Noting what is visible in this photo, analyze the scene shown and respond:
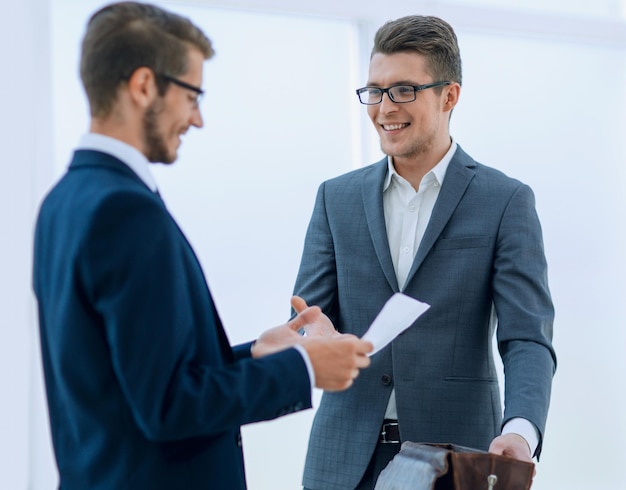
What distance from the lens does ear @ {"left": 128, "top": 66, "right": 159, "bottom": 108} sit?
4.42ft

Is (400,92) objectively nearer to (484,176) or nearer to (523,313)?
(484,176)

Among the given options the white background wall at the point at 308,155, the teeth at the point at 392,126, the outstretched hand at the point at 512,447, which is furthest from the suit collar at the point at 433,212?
the white background wall at the point at 308,155

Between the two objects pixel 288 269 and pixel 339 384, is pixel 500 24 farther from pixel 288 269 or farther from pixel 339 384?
pixel 339 384

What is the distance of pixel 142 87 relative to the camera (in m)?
1.36

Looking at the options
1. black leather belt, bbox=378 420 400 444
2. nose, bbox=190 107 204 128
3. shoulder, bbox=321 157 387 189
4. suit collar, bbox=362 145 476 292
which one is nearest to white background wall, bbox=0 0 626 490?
shoulder, bbox=321 157 387 189

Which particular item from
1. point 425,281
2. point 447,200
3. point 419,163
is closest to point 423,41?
point 419,163

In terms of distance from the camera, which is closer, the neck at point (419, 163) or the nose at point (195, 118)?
the nose at point (195, 118)

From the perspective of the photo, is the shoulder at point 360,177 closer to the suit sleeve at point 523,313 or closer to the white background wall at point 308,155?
the suit sleeve at point 523,313

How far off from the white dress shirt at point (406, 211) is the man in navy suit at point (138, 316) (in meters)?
0.74

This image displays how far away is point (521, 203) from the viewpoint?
2170 millimetres

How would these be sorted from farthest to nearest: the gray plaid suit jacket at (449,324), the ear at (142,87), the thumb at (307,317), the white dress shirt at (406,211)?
the white dress shirt at (406,211) < the gray plaid suit jacket at (449,324) < the thumb at (307,317) < the ear at (142,87)

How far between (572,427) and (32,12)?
3240 millimetres

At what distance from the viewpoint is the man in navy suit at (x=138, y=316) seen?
1253 millimetres

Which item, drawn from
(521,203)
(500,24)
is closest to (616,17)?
(500,24)
